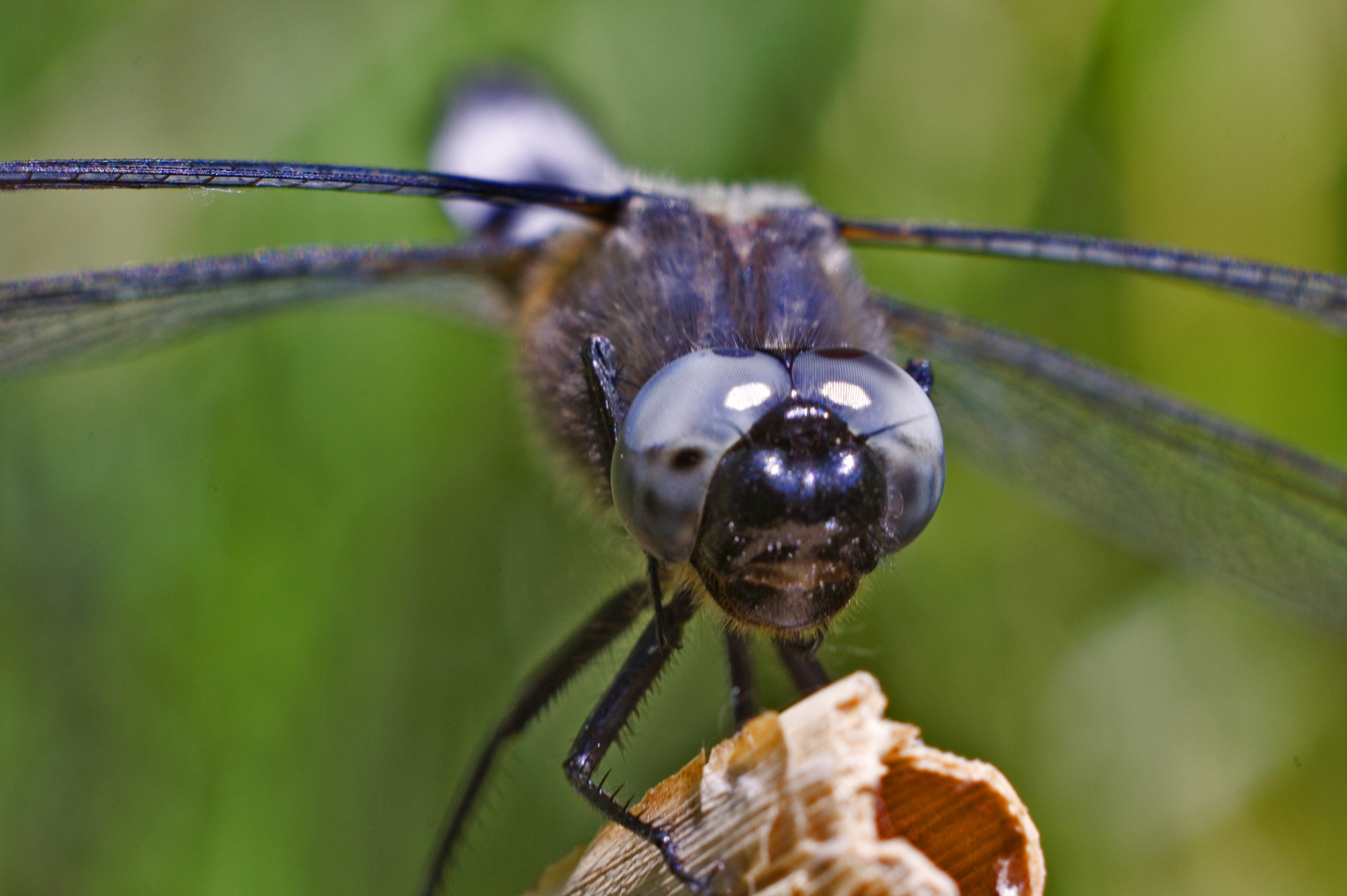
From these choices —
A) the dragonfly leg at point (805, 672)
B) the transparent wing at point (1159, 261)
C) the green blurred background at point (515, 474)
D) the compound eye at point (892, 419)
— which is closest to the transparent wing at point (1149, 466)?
the green blurred background at point (515, 474)

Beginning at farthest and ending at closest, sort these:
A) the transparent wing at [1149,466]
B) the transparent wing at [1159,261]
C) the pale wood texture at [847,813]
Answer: the transparent wing at [1149,466] → the transparent wing at [1159,261] → the pale wood texture at [847,813]

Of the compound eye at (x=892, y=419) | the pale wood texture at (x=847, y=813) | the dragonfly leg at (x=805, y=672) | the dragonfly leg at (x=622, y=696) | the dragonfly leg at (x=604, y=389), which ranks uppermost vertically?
the dragonfly leg at (x=604, y=389)

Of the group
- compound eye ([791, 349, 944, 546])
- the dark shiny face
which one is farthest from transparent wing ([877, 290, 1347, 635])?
the dark shiny face

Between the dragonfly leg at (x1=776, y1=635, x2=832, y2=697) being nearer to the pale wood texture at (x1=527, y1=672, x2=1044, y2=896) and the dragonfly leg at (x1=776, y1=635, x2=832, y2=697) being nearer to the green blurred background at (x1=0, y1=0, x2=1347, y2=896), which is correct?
the green blurred background at (x1=0, y1=0, x2=1347, y2=896)

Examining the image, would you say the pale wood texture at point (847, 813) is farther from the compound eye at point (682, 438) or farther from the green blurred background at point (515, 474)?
the green blurred background at point (515, 474)

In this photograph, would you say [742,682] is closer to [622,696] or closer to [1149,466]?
[622,696]

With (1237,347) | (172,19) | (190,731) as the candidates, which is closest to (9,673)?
(190,731)

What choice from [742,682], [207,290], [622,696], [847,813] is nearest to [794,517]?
[847,813]
